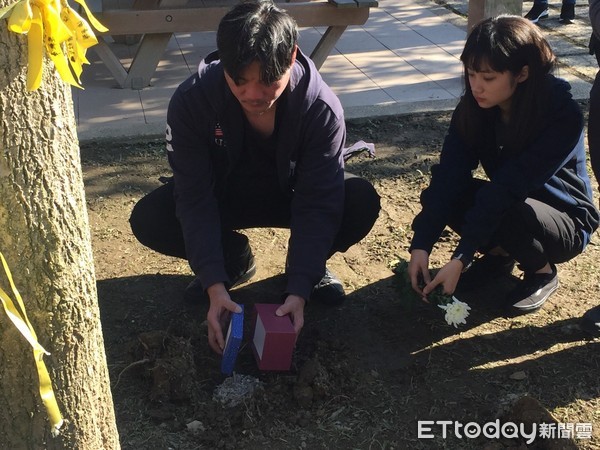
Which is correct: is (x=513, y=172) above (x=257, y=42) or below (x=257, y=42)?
below

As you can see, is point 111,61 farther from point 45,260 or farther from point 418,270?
point 45,260

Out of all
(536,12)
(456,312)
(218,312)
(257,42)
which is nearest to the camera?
(257,42)

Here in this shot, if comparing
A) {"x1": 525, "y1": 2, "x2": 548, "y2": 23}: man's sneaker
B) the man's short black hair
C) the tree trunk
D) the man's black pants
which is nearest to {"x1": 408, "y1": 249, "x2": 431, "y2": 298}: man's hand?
the man's black pants

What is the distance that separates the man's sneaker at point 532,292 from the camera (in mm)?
3221

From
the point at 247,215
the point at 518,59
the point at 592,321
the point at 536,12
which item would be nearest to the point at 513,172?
the point at 518,59

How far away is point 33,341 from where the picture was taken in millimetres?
1693

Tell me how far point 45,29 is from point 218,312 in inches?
51.2

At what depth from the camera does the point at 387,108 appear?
514cm

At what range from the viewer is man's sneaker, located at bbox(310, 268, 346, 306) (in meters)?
3.31

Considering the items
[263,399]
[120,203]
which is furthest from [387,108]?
[263,399]

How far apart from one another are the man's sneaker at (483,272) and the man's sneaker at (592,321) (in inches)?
16.5

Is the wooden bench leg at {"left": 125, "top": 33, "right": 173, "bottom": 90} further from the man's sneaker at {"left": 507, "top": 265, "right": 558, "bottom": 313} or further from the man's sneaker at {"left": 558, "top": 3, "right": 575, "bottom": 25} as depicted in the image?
the man's sneaker at {"left": 558, "top": 3, "right": 575, "bottom": 25}

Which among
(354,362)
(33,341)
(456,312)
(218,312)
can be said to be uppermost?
(33,341)

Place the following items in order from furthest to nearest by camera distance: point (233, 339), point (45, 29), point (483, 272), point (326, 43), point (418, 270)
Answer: point (326, 43) → point (483, 272) → point (418, 270) → point (233, 339) → point (45, 29)
